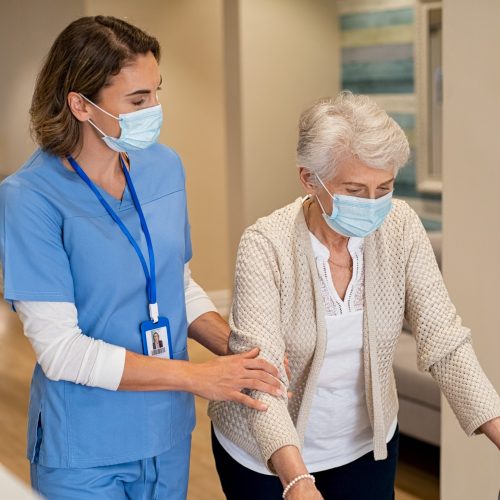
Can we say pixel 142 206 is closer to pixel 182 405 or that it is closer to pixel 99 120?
pixel 99 120

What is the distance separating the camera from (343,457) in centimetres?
196

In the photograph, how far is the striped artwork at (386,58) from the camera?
5812 mm

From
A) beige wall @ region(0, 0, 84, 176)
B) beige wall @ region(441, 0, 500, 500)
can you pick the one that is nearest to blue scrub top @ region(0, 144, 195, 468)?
beige wall @ region(441, 0, 500, 500)

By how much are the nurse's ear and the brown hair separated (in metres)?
0.01

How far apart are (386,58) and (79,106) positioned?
449 centimetres

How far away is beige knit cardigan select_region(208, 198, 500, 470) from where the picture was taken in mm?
1820

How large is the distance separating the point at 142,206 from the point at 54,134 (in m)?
0.22

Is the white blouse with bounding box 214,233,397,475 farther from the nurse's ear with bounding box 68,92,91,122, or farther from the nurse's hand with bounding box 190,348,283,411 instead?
the nurse's ear with bounding box 68,92,91,122

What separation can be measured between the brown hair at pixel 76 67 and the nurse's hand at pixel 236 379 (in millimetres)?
487

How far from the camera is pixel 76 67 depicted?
173 centimetres

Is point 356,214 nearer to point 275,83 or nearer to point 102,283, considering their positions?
point 102,283

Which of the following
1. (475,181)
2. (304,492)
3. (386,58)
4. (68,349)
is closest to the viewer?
(304,492)

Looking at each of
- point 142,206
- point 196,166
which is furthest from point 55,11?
point 142,206

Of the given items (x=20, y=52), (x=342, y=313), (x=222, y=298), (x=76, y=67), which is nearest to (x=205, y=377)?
(x=342, y=313)
